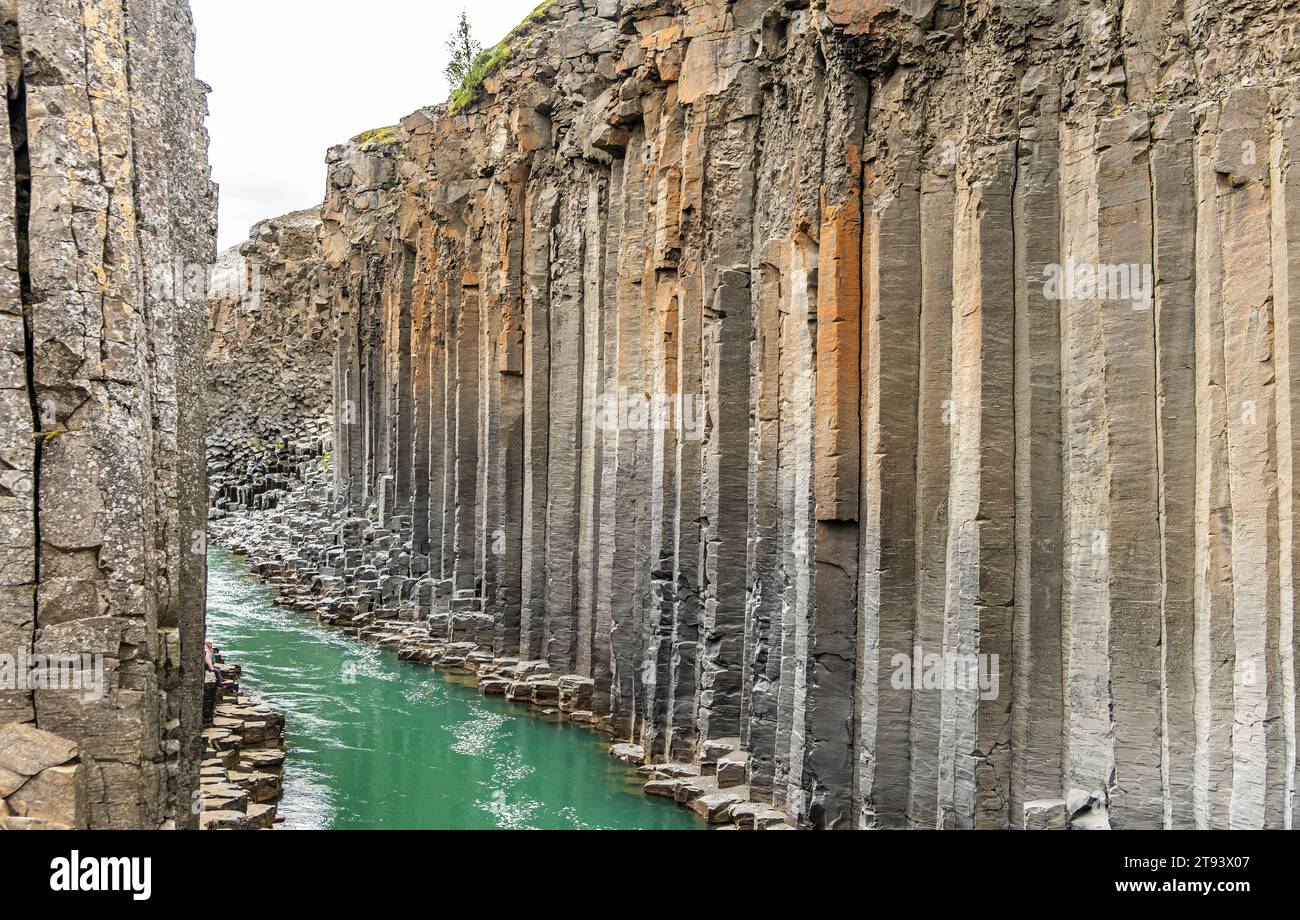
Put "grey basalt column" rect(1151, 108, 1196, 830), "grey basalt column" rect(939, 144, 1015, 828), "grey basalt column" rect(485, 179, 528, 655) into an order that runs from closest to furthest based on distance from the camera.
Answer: "grey basalt column" rect(1151, 108, 1196, 830), "grey basalt column" rect(939, 144, 1015, 828), "grey basalt column" rect(485, 179, 528, 655)

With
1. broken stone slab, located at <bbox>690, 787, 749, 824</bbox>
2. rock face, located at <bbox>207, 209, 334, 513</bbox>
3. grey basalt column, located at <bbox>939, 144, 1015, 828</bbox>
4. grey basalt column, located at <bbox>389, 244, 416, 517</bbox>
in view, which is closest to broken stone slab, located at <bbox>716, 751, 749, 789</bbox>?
broken stone slab, located at <bbox>690, 787, 749, 824</bbox>

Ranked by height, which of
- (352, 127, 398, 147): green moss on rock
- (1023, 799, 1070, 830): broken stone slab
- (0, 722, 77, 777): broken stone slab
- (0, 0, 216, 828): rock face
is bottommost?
(1023, 799, 1070, 830): broken stone slab

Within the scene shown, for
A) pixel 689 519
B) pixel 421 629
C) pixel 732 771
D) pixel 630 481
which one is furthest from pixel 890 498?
pixel 421 629

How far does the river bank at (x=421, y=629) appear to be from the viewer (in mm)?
15914

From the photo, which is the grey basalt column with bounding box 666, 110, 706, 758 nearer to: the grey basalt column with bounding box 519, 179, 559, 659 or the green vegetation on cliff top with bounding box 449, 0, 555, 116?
the grey basalt column with bounding box 519, 179, 559, 659

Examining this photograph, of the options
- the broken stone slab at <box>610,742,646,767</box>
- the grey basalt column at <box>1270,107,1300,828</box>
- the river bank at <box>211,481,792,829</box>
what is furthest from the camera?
the broken stone slab at <box>610,742,646,767</box>

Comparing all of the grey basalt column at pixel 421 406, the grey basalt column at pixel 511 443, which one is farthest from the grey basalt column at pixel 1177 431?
the grey basalt column at pixel 421 406

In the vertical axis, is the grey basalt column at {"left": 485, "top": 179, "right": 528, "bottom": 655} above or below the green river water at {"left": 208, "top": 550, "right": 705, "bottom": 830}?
above

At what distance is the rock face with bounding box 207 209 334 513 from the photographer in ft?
197

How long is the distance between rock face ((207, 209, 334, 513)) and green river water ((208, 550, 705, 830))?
31.7 metres

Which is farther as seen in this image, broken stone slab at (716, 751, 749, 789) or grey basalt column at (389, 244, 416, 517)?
grey basalt column at (389, 244, 416, 517)

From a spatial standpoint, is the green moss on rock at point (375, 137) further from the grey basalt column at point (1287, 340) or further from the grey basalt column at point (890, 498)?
the grey basalt column at point (1287, 340)

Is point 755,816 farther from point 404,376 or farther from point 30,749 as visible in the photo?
point 404,376

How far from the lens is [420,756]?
64.7 feet
